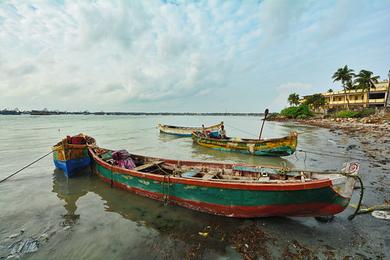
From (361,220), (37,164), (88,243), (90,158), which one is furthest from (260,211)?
(37,164)

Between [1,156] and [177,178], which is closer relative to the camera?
[177,178]

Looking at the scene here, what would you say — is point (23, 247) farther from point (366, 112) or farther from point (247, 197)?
point (366, 112)

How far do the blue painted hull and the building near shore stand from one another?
197 feet

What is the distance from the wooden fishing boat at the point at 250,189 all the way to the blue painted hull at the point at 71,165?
3.47 meters

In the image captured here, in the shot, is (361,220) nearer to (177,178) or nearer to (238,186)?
(238,186)

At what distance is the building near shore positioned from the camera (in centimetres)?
5106

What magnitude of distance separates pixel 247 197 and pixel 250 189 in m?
0.29

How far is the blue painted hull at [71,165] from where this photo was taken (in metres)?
10.5

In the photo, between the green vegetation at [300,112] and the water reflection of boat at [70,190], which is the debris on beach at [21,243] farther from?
the green vegetation at [300,112]

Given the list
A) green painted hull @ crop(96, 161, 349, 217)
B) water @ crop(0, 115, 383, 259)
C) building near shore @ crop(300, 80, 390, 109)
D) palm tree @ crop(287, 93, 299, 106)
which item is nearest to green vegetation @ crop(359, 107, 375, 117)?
building near shore @ crop(300, 80, 390, 109)

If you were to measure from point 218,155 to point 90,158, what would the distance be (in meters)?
9.62

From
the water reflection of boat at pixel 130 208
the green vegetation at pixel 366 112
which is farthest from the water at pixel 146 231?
the green vegetation at pixel 366 112

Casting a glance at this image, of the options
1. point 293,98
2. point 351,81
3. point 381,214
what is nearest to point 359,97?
point 351,81

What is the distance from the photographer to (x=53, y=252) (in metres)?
5.09
